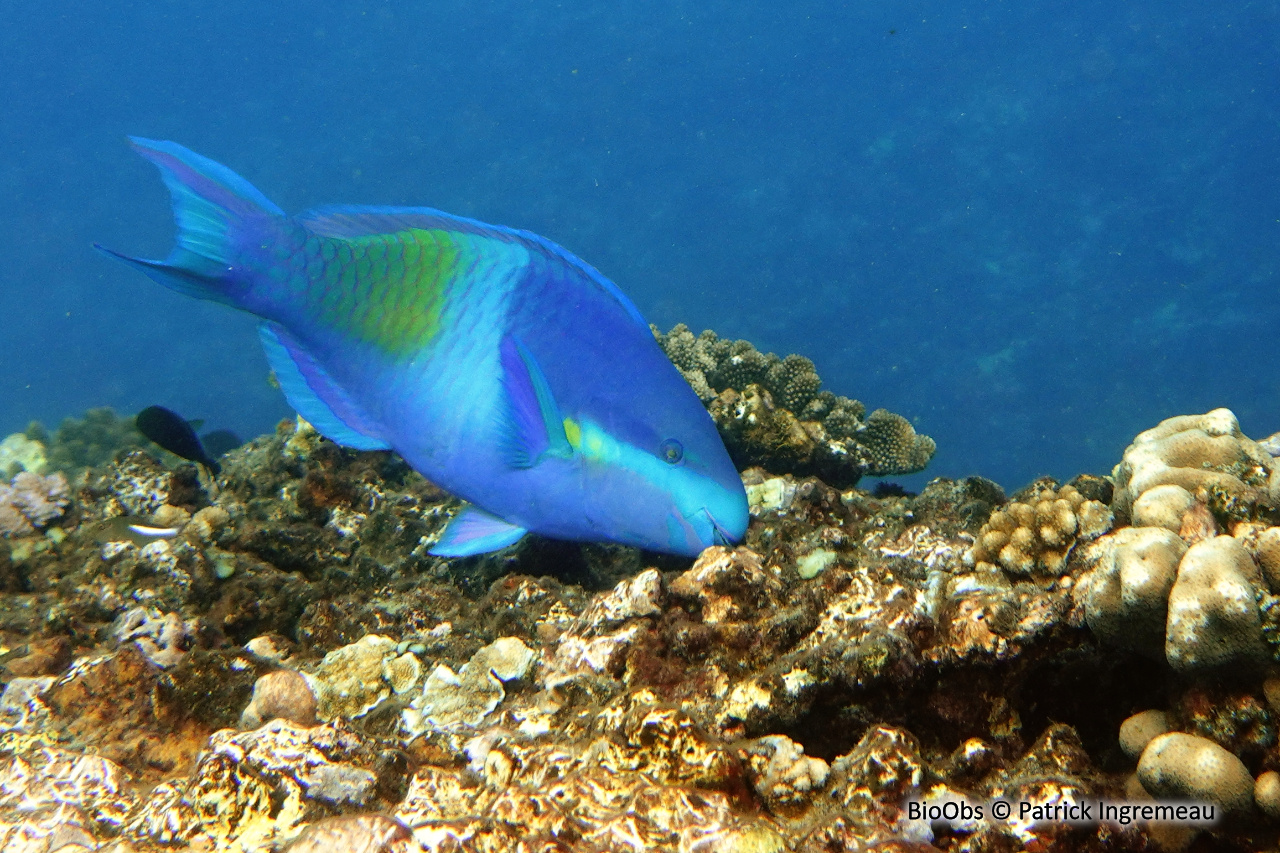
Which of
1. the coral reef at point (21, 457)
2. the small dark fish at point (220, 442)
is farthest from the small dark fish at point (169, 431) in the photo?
the small dark fish at point (220, 442)

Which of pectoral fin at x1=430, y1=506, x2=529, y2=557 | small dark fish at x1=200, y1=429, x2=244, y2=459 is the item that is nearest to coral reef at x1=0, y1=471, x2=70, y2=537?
pectoral fin at x1=430, y1=506, x2=529, y2=557

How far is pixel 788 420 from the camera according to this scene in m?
4.66

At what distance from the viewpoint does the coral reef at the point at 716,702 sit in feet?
→ 4.71

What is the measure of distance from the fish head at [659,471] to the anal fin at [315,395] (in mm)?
845

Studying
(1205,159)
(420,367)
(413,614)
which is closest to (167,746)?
(413,614)

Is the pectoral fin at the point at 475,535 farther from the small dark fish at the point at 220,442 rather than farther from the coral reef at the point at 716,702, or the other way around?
the small dark fish at the point at 220,442

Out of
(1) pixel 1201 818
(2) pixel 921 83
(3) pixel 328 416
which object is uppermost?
(2) pixel 921 83

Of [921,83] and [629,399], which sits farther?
[921,83]

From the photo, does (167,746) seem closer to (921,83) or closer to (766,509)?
(766,509)

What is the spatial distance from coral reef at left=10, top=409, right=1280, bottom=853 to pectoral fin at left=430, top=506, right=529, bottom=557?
0.38 m

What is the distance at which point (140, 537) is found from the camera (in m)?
3.46

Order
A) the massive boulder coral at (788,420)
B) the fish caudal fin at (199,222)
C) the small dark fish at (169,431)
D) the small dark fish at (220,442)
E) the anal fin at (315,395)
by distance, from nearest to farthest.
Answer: the fish caudal fin at (199,222) < the anal fin at (315,395) < the massive boulder coral at (788,420) < the small dark fish at (169,431) < the small dark fish at (220,442)

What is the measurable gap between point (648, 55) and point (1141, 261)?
2123 inches

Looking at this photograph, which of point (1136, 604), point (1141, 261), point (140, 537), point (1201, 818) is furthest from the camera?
point (1141, 261)
